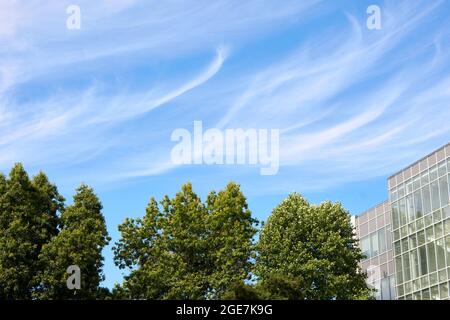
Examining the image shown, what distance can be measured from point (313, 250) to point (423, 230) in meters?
8.21

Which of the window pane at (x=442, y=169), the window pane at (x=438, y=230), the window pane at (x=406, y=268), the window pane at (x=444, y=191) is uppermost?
the window pane at (x=442, y=169)

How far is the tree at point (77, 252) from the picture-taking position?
58844 mm

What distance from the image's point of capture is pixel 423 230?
199 feet

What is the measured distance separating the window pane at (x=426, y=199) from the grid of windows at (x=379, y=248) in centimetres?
1299

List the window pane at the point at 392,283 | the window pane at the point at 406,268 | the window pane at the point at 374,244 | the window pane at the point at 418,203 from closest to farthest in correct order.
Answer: the window pane at the point at 418,203 < the window pane at the point at 406,268 < the window pane at the point at 392,283 < the window pane at the point at 374,244

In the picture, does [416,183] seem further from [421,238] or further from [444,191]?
[444,191]

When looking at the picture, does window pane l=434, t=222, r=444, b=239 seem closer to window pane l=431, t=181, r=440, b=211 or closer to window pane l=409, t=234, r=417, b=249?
window pane l=431, t=181, r=440, b=211

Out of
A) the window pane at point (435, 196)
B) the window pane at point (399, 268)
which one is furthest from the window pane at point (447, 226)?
the window pane at point (399, 268)

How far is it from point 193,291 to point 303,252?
8.73 meters

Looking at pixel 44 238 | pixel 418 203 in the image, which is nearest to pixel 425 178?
pixel 418 203

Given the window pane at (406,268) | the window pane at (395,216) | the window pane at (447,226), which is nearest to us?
the window pane at (447,226)

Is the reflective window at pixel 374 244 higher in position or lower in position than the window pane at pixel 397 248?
higher

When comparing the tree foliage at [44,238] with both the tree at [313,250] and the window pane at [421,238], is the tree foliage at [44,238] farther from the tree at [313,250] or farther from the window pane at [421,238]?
the window pane at [421,238]
